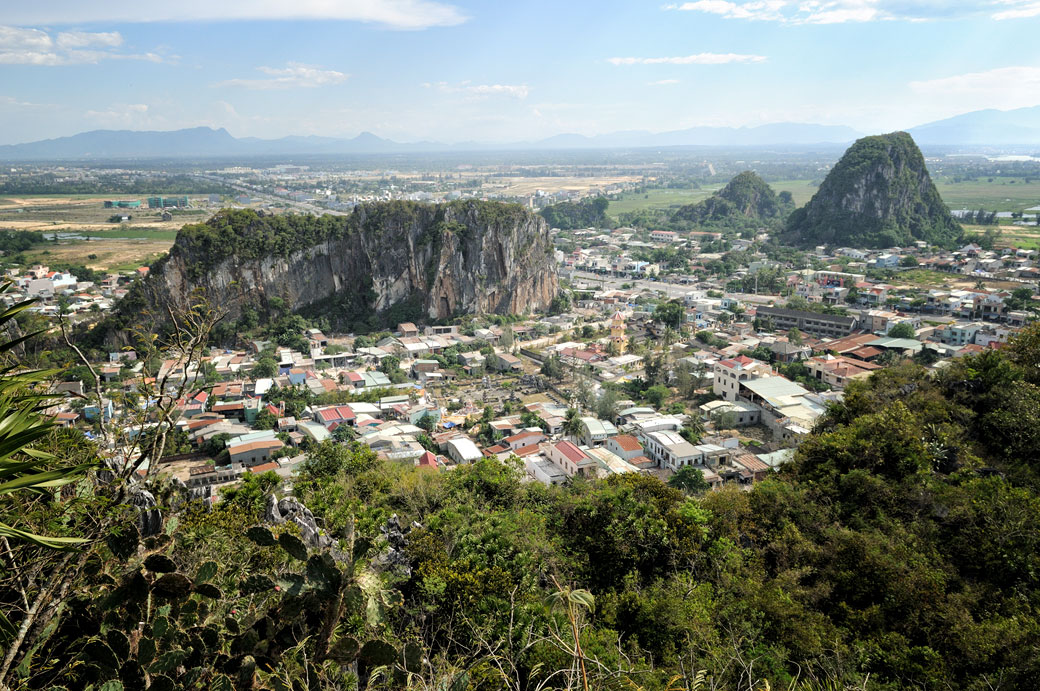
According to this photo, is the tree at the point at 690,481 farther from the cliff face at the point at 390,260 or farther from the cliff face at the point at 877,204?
the cliff face at the point at 877,204

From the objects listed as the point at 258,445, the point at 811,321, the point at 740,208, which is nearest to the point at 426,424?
the point at 258,445

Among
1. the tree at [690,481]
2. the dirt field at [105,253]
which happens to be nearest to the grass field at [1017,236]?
the tree at [690,481]

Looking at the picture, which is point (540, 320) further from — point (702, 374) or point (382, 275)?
point (702, 374)

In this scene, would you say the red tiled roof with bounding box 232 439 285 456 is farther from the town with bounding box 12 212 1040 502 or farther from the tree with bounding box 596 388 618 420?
the tree with bounding box 596 388 618 420

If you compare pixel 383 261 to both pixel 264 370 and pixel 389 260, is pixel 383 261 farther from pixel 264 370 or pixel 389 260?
pixel 264 370

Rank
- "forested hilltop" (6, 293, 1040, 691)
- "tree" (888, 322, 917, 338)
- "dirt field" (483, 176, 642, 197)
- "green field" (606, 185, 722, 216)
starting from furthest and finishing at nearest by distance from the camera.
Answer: "dirt field" (483, 176, 642, 197)
"green field" (606, 185, 722, 216)
"tree" (888, 322, 917, 338)
"forested hilltop" (6, 293, 1040, 691)

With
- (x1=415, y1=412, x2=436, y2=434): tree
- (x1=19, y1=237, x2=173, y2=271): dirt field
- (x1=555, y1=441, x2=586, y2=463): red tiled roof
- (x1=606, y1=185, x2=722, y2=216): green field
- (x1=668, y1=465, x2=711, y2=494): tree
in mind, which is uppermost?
(x1=606, y1=185, x2=722, y2=216): green field

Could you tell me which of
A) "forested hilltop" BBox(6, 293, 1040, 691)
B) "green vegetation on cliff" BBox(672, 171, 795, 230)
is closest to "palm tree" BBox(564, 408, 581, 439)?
"forested hilltop" BBox(6, 293, 1040, 691)

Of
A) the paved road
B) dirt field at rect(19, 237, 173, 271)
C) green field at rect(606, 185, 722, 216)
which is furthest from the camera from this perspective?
green field at rect(606, 185, 722, 216)
